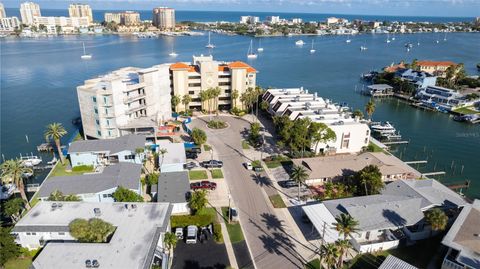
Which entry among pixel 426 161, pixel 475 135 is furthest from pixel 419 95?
pixel 426 161

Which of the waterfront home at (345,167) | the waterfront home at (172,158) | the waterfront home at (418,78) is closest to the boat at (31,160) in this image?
the waterfront home at (172,158)

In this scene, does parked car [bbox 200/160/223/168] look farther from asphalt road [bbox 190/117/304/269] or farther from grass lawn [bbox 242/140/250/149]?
grass lawn [bbox 242/140/250/149]

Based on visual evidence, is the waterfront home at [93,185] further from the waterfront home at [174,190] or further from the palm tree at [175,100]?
the palm tree at [175,100]

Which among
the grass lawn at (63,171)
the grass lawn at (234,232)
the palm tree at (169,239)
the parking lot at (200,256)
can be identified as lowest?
the grass lawn at (63,171)

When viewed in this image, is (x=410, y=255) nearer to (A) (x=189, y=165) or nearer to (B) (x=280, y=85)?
(A) (x=189, y=165)

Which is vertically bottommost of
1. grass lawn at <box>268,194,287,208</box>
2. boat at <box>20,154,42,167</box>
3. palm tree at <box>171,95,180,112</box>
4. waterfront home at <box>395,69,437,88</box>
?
boat at <box>20,154,42,167</box>

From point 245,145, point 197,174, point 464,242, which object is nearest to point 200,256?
point 197,174

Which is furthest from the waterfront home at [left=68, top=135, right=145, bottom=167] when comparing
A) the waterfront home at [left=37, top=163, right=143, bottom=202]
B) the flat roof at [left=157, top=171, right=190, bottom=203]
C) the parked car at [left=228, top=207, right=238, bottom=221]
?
the parked car at [left=228, top=207, right=238, bottom=221]
